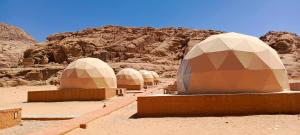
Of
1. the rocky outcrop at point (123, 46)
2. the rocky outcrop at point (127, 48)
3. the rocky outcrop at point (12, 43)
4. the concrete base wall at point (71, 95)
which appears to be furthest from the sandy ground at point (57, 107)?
the rocky outcrop at point (12, 43)

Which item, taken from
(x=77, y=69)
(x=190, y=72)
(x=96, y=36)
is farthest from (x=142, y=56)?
(x=190, y=72)

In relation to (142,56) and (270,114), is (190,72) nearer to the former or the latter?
(270,114)

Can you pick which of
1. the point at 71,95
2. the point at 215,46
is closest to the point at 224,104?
the point at 215,46

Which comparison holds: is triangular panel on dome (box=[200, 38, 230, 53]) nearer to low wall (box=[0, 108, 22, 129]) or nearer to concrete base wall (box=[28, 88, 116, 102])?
low wall (box=[0, 108, 22, 129])

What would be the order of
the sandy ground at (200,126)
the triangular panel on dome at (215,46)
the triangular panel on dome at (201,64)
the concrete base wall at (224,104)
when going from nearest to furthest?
the sandy ground at (200,126) < the concrete base wall at (224,104) < the triangular panel on dome at (201,64) < the triangular panel on dome at (215,46)

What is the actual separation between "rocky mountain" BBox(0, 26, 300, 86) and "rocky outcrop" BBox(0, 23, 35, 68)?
12690 millimetres

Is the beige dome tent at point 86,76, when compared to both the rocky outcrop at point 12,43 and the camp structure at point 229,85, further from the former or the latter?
the rocky outcrop at point 12,43

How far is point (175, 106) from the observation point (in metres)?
11.6

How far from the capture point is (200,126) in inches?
362

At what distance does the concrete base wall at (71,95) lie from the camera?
795 inches

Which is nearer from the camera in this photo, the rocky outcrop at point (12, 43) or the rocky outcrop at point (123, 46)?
the rocky outcrop at point (123, 46)

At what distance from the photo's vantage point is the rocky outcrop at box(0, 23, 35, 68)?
310 feet

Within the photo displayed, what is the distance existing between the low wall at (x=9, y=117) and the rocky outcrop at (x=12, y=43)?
271ft

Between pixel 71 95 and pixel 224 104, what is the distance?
487 inches
